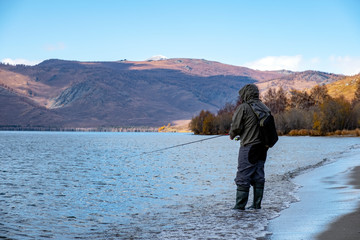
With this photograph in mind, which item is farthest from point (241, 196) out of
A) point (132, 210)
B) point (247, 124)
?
point (132, 210)

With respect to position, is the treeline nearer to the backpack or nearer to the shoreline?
the shoreline

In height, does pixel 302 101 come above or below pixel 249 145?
above

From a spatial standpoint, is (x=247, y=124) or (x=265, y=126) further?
(x=247, y=124)

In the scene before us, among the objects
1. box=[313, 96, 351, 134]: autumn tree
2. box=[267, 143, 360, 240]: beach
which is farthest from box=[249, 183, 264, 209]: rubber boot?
box=[313, 96, 351, 134]: autumn tree

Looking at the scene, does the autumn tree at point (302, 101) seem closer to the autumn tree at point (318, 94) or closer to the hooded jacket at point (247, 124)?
the autumn tree at point (318, 94)

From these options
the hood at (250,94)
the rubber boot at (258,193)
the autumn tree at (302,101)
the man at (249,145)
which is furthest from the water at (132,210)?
the autumn tree at (302,101)

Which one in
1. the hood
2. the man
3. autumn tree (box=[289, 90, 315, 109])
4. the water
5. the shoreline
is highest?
autumn tree (box=[289, 90, 315, 109])

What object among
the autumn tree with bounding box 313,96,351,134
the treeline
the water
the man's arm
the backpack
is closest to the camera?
the water

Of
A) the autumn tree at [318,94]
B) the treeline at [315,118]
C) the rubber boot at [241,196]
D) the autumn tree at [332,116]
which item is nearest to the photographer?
the rubber boot at [241,196]

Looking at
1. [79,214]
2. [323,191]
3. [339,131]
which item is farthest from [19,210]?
[339,131]

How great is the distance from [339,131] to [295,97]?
2291 inches

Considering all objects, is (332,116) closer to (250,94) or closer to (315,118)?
(315,118)

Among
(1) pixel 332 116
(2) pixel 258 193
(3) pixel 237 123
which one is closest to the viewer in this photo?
(3) pixel 237 123

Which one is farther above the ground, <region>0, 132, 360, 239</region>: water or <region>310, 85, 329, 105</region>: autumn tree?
<region>310, 85, 329, 105</region>: autumn tree
